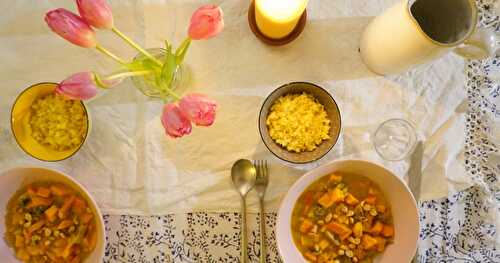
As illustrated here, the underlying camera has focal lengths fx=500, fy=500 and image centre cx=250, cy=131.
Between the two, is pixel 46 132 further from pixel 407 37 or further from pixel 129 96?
pixel 407 37

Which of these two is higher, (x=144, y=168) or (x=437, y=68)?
(x=437, y=68)

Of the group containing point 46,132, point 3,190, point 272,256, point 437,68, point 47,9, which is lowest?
point 272,256

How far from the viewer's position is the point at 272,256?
1.02 m

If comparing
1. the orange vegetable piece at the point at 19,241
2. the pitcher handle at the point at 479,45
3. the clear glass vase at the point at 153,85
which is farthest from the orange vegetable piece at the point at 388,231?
the orange vegetable piece at the point at 19,241

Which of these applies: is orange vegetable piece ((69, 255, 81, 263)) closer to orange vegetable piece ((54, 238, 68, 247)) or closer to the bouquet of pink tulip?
orange vegetable piece ((54, 238, 68, 247))

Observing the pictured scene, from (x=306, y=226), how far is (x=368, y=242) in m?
0.12

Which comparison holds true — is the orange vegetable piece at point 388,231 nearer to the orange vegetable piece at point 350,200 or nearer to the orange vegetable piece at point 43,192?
the orange vegetable piece at point 350,200

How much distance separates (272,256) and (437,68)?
0.52 metres

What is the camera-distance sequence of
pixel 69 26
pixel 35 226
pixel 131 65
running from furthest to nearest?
pixel 35 226, pixel 131 65, pixel 69 26

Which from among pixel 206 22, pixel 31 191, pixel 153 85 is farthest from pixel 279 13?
pixel 31 191

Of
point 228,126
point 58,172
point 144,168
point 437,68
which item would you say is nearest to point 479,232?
point 437,68

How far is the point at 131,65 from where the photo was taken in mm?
858

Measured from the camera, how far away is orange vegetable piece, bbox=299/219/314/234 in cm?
98

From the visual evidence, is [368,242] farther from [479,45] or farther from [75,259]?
[75,259]
